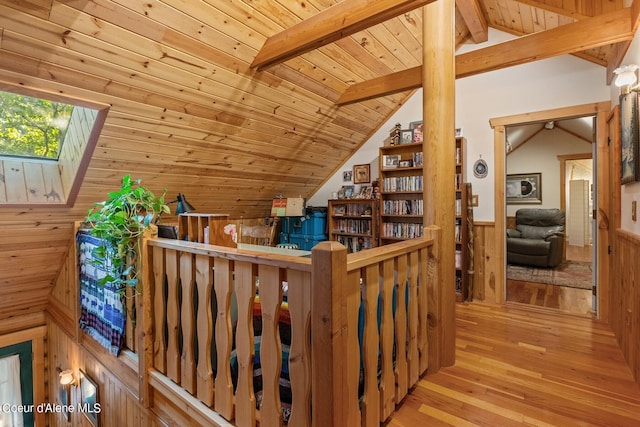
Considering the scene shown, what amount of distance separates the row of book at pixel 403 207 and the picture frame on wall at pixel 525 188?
12.9ft

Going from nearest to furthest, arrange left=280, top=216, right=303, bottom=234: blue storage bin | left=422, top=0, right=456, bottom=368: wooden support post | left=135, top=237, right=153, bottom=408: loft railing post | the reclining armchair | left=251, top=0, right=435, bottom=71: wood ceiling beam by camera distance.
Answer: left=251, top=0, right=435, bottom=71: wood ceiling beam < left=135, top=237, right=153, bottom=408: loft railing post < left=422, top=0, right=456, bottom=368: wooden support post < left=280, top=216, right=303, bottom=234: blue storage bin < the reclining armchair

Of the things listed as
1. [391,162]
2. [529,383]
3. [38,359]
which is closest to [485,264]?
[391,162]

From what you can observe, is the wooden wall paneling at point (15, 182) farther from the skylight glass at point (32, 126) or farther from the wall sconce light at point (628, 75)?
the wall sconce light at point (628, 75)

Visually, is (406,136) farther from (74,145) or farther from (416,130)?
(74,145)

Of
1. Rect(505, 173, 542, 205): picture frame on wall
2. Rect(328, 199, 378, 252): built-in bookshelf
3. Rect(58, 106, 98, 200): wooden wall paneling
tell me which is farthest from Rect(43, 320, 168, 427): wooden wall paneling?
Rect(505, 173, 542, 205): picture frame on wall

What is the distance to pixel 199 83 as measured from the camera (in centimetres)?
242

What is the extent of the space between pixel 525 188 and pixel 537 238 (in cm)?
147

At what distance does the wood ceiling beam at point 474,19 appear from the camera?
284 centimetres

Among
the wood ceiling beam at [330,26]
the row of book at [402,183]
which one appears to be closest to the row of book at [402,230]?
the row of book at [402,183]

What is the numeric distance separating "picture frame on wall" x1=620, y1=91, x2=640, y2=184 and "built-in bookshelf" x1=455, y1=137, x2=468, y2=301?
1265 mm

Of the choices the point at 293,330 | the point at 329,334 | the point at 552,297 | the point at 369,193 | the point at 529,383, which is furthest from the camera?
the point at 369,193

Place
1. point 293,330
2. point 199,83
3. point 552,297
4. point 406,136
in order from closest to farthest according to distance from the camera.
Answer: point 293,330, point 199,83, point 552,297, point 406,136

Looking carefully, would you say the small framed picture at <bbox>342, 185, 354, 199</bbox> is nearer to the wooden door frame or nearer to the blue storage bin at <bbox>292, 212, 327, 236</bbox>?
the blue storage bin at <bbox>292, 212, 327, 236</bbox>

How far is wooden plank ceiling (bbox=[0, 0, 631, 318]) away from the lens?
1805 millimetres
